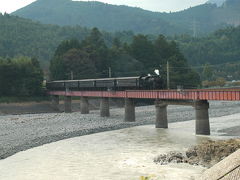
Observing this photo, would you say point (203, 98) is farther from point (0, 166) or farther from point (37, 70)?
point (37, 70)

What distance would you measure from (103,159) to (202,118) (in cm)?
1566

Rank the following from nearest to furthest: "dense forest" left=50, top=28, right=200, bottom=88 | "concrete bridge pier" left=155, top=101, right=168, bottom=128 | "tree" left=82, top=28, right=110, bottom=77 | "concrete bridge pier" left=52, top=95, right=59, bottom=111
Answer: "concrete bridge pier" left=155, top=101, right=168, bottom=128, "concrete bridge pier" left=52, top=95, right=59, bottom=111, "dense forest" left=50, top=28, right=200, bottom=88, "tree" left=82, top=28, right=110, bottom=77

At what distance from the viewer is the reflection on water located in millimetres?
24828

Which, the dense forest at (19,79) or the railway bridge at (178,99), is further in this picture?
the dense forest at (19,79)

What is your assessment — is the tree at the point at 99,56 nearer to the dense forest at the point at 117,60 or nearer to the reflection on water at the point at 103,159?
the dense forest at the point at 117,60

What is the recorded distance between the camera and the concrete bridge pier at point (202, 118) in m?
41.4

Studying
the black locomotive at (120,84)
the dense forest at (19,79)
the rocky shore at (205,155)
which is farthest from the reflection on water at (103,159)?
the dense forest at (19,79)

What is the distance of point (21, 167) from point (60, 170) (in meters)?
3.41

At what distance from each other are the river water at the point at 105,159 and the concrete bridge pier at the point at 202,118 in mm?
1063

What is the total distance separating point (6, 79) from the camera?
9612 centimetres

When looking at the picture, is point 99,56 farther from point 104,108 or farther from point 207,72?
point 207,72

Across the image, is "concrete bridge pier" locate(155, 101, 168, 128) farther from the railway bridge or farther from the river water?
the river water

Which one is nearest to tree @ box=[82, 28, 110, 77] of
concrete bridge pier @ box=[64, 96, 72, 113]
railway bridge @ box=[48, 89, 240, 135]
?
concrete bridge pier @ box=[64, 96, 72, 113]

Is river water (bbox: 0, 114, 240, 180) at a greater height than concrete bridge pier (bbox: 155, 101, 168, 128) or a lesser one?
lesser
